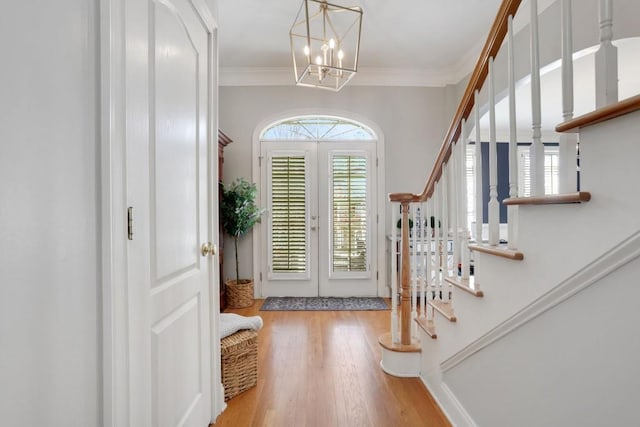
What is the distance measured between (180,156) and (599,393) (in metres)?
1.65

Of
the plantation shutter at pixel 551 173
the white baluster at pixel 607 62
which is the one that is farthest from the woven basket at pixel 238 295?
the plantation shutter at pixel 551 173

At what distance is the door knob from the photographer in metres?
1.79

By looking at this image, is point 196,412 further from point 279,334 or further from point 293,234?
point 293,234

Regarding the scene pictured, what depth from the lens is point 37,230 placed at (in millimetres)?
786

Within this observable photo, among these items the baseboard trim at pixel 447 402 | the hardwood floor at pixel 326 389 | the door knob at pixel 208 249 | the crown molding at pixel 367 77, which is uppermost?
the crown molding at pixel 367 77

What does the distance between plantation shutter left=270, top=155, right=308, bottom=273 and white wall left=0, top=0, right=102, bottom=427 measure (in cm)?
364

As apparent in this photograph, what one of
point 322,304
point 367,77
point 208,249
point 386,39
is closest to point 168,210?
point 208,249

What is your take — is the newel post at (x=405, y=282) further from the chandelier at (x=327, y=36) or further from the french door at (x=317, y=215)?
the french door at (x=317, y=215)

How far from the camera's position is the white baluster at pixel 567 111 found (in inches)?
41.3

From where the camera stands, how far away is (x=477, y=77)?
5.42ft

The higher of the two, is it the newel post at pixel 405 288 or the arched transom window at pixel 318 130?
the arched transom window at pixel 318 130

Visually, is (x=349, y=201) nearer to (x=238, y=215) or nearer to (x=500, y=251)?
(x=238, y=215)

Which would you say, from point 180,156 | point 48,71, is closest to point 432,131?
point 180,156

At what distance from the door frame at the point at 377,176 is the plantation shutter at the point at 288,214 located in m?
0.19
